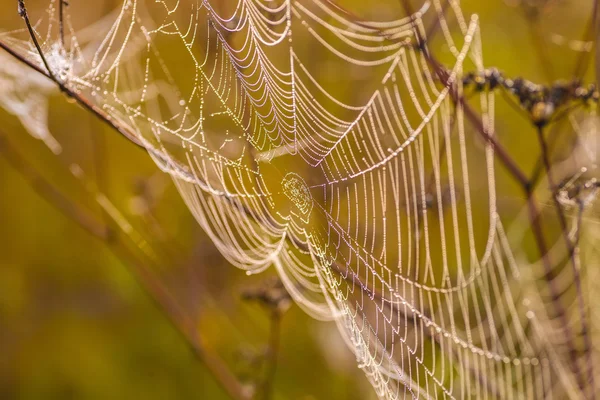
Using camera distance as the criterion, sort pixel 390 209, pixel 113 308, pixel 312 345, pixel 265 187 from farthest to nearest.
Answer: pixel 113 308
pixel 312 345
pixel 390 209
pixel 265 187

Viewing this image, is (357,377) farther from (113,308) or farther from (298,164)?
(113,308)

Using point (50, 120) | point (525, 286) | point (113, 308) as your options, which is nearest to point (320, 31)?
point (525, 286)

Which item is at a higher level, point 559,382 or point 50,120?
point 50,120

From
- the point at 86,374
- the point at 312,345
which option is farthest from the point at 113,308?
the point at 312,345

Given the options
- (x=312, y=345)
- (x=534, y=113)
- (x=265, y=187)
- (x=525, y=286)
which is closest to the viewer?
(x=534, y=113)

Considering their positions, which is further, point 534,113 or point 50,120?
point 50,120

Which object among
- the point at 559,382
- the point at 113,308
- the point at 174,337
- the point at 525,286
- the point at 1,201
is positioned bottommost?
the point at 559,382

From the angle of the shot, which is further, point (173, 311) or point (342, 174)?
point (342, 174)
